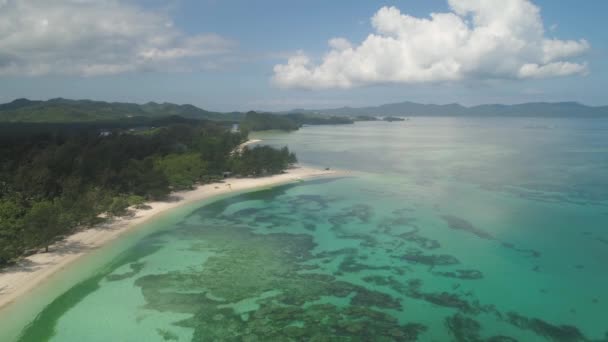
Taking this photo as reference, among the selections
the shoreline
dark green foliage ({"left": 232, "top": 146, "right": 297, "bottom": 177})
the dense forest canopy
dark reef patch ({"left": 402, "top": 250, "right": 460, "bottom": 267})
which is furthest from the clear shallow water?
dark green foliage ({"left": 232, "top": 146, "right": 297, "bottom": 177})

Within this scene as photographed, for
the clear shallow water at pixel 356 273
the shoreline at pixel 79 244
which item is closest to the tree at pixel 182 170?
the shoreline at pixel 79 244

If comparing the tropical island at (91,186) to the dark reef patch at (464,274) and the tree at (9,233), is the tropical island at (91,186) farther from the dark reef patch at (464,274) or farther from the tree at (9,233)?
the dark reef patch at (464,274)

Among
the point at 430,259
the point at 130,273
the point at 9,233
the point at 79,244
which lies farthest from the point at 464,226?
the point at 9,233

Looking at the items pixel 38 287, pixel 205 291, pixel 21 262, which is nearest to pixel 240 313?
pixel 205 291

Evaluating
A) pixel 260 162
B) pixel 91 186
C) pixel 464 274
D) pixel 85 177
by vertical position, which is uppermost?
pixel 85 177

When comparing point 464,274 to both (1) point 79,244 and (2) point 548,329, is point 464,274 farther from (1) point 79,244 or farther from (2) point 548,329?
(1) point 79,244

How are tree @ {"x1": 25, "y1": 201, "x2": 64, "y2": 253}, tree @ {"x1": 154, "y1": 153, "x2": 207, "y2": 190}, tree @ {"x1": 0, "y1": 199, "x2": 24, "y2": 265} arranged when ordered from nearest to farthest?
tree @ {"x1": 0, "y1": 199, "x2": 24, "y2": 265}
tree @ {"x1": 25, "y1": 201, "x2": 64, "y2": 253}
tree @ {"x1": 154, "y1": 153, "x2": 207, "y2": 190}

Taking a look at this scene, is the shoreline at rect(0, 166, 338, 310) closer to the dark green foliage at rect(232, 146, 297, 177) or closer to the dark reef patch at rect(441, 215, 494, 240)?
the dark green foliage at rect(232, 146, 297, 177)
